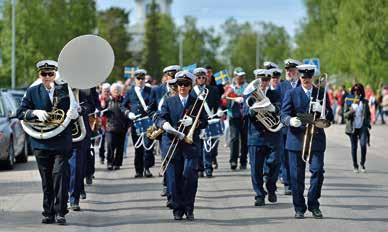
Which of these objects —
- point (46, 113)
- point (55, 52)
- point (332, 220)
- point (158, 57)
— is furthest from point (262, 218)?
point (158, 57)

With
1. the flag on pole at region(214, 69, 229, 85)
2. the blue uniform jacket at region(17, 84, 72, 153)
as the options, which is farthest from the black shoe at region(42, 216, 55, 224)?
the flag on pole at region(214, 69, 229, 85)

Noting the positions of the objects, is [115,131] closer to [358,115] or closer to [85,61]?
[358,115]

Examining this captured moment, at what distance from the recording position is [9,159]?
21.6 metres

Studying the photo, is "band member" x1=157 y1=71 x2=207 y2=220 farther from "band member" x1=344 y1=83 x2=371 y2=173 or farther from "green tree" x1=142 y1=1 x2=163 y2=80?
"green tree" x1=142 y1=1 x2=163 y2=80

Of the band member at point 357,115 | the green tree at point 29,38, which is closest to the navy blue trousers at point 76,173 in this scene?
the band member at point 357,115

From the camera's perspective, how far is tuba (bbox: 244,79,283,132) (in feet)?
49.1

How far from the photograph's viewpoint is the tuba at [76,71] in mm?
12773

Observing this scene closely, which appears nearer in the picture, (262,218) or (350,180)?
(262,218)

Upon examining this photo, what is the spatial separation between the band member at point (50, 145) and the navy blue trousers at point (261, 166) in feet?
10.3

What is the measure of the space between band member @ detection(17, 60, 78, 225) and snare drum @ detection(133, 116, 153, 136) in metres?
6.19

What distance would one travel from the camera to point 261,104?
49.3 feet

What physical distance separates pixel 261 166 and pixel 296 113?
1.74m

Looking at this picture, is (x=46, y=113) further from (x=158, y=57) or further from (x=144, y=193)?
(x=158, y=57)

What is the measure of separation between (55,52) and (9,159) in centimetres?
3183
